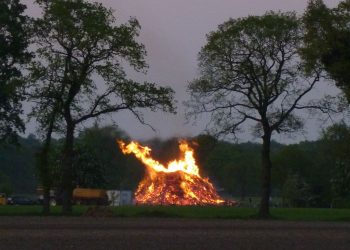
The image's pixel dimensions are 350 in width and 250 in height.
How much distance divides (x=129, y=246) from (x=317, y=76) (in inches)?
1136

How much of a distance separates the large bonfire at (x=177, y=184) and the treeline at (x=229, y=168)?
1.04m

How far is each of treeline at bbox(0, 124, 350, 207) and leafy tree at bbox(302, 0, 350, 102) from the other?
1292 inches

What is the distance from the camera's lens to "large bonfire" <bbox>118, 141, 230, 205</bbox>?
265ft

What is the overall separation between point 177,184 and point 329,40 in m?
44.5

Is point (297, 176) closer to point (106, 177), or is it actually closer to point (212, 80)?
point (106, 177)

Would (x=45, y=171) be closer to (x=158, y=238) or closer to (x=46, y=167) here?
(x=46, y=167)

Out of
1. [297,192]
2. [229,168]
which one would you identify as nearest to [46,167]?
[297,192]

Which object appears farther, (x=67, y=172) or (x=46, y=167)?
(x=46, y=167)

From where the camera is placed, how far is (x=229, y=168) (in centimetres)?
15700

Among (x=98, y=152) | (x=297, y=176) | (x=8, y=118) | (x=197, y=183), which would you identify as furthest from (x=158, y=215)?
(x=297, y=176)

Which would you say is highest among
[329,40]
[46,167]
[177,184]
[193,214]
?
[329,40]

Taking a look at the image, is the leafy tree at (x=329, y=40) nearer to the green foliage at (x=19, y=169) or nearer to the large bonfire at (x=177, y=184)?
the large bonfire at (x=177, y=184)

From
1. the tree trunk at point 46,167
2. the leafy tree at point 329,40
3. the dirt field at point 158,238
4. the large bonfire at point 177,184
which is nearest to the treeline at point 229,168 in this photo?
the large bonfire at point 177,184

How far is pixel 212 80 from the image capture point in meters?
53.0
